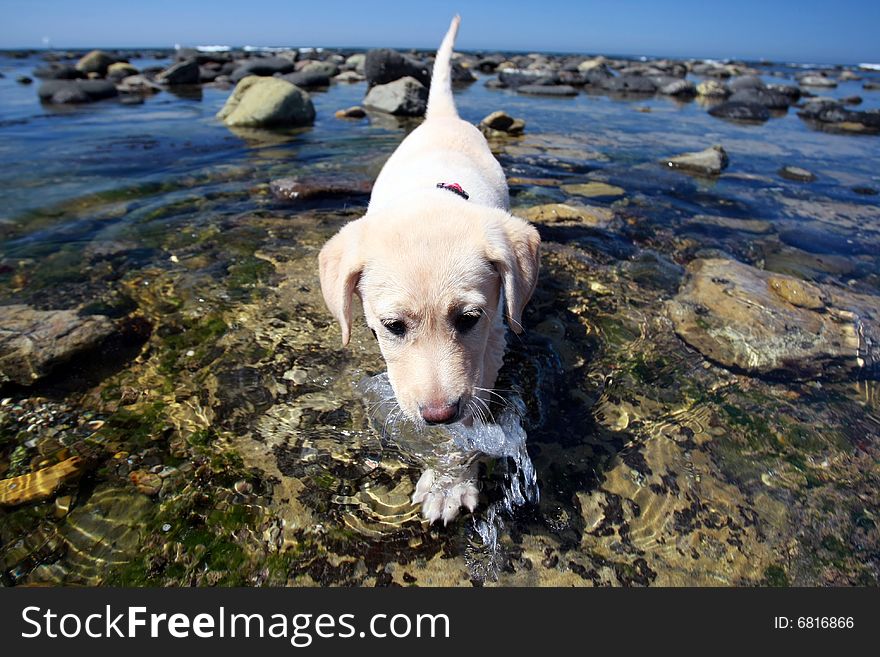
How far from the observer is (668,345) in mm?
4707

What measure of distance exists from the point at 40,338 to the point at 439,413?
3767 mm

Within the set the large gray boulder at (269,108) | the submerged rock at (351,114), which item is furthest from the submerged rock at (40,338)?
the submerged rock at (351,114)

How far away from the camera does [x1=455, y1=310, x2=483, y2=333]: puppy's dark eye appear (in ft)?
9.30

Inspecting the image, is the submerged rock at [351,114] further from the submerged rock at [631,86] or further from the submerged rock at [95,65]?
the submerged rock at [95,65]

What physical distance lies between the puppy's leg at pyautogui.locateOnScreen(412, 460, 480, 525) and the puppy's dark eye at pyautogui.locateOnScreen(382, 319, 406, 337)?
101cm

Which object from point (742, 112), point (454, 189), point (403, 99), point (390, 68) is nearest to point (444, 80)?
point (454, 189)

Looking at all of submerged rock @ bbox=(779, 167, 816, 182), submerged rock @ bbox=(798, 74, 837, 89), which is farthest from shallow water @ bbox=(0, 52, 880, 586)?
submerged rock @ bbox=(798, 74, 837, 89)

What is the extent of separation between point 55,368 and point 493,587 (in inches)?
154

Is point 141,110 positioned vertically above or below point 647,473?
above

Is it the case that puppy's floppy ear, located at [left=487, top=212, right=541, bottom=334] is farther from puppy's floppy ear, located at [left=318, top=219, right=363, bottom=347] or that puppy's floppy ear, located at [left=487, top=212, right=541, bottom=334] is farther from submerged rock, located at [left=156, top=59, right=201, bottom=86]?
submerged rock, located at [left=156, top=59, right=201, bottom=86]

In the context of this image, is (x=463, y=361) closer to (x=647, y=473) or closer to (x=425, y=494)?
(x=425, y=494)

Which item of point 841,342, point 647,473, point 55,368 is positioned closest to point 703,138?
point 841,342

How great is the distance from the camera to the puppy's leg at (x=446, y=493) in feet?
9.85

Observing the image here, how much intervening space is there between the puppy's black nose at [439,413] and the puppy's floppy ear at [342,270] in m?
0.96
